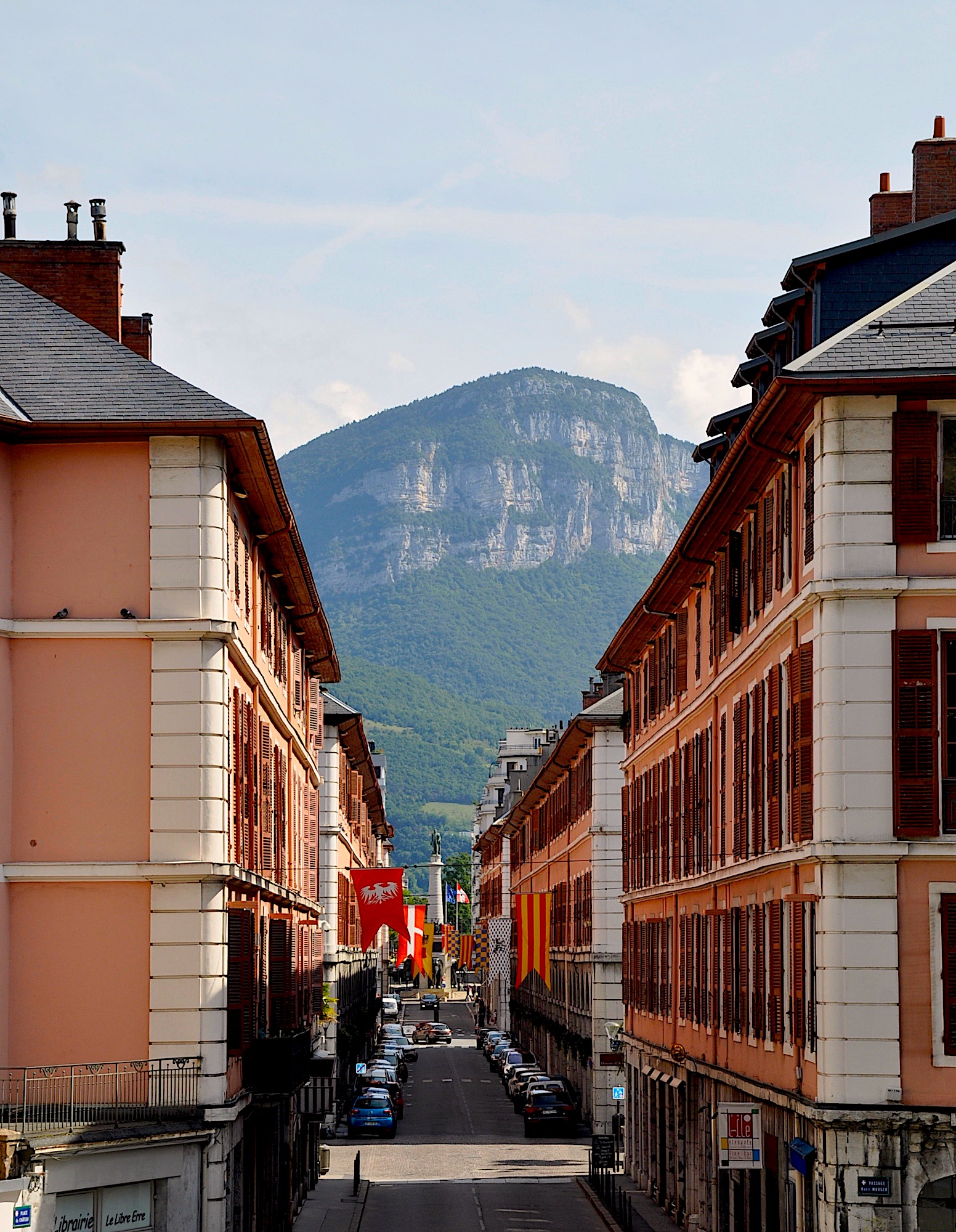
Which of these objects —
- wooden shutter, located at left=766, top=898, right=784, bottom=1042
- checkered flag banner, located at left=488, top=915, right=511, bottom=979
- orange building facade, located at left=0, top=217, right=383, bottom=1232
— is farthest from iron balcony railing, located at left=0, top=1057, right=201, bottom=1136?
checkered flag banner, located at left=488, top=915, right=511, bottom=979

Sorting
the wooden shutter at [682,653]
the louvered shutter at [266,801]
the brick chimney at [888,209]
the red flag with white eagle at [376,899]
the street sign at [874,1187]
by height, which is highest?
the brick chimney at [888,209]

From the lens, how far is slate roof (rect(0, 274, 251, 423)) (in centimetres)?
3044

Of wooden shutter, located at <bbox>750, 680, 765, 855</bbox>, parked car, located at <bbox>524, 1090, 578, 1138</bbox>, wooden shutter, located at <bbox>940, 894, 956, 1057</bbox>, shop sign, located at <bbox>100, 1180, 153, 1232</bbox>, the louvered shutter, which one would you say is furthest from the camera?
parked car, located at <bbox>524, 1090, 578, 1138</bbox>

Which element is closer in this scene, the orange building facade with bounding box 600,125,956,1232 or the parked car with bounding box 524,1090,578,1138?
the orange building facade with bounding box 600,125,956,1232

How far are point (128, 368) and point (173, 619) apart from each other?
14.5 feet

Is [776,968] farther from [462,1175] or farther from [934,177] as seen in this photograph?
[462,1175]

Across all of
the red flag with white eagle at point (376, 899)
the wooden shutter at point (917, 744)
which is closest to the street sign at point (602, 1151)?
the red flag with white eagle at point (376, 899)

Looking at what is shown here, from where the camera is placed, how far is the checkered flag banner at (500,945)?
77500mm

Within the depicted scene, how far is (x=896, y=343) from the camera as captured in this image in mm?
28750

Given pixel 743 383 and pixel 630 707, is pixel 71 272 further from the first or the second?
pixel 630 707

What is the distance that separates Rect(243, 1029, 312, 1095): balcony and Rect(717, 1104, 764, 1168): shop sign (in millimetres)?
7531

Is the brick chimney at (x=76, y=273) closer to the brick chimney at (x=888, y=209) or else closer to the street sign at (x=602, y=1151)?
the brick chimney at (x=888, y=209)

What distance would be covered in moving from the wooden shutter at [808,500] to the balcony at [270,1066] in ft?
40.8

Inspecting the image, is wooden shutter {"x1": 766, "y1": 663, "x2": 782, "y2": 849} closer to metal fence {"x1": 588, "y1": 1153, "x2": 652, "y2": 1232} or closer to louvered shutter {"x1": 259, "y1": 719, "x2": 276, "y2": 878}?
louvered shutter {"x1": 259, "y1": 719, "x2": 276, "y2": 878}
